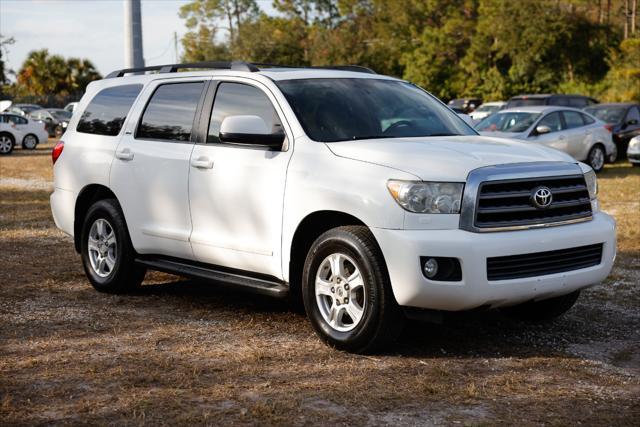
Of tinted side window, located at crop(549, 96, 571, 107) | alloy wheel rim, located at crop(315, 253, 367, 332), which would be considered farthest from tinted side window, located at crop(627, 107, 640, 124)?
alloy wheel rim, located at crop(315, 253, 367, 332)

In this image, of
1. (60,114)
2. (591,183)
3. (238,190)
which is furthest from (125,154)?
(60,114)

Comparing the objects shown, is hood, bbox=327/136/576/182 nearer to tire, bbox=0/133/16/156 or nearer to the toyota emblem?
the toyota emblem

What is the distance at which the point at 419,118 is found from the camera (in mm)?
6867

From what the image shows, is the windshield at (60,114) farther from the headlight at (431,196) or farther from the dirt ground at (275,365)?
the headlight at (431,196)

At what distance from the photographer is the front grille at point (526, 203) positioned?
5562 millimetres

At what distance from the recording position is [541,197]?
575 centimetres

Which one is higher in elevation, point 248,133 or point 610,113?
point 248,133

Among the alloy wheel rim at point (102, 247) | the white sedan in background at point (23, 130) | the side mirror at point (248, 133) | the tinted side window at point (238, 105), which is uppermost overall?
the tinted side window at point (238, 105)

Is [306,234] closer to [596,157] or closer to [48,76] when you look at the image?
[596,157]

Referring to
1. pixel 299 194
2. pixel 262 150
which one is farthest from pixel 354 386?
pixel 262 150

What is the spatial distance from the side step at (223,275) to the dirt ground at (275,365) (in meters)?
0.33

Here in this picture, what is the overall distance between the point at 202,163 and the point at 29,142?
93.9 feet

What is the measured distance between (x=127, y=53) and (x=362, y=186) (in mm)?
12507

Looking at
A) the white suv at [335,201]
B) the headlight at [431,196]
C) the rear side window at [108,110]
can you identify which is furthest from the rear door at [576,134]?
the headlight at [431,196]
